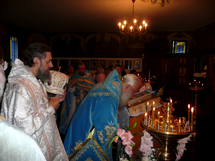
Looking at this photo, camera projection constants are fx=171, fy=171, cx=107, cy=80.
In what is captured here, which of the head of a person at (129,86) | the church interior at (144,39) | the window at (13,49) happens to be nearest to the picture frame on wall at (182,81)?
the church interior at (144,39)

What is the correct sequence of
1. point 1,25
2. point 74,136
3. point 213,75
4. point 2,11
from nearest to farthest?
point 74,136 < point 213,75 < point 2,11 < point 1,25

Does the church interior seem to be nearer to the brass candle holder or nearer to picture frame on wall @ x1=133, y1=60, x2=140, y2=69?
picture frame on wall @ x1=133, y1=60, x2=140, y2=69

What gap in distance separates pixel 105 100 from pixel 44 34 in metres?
11.9

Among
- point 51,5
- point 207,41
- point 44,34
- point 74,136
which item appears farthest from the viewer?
point 44,34

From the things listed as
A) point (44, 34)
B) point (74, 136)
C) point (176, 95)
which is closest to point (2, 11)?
point (44, 34)

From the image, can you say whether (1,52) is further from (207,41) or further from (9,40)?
(207,41)

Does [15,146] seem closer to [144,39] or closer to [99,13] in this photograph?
[99,13]

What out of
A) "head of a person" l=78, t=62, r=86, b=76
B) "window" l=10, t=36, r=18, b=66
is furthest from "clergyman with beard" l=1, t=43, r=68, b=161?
"window" l=10, t=36, r=18, b=66

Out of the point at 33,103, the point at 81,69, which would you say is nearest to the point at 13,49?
the point at 81,69

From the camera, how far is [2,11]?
795cm

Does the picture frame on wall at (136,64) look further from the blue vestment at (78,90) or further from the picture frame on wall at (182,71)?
the blue vestment at (78,90)

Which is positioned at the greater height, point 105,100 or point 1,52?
point 1,52

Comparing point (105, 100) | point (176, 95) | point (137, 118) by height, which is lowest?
point (176, 95)

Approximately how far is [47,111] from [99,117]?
2.03 feet
